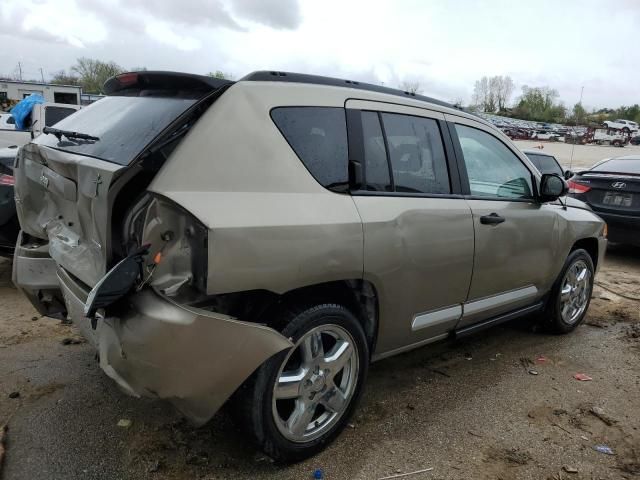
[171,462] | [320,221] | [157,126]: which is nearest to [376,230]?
[320,221]

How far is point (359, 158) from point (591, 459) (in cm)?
205

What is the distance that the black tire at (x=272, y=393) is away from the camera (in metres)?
2.43

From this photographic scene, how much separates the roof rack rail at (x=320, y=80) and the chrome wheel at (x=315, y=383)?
1248 mm

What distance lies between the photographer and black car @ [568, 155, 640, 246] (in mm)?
7176

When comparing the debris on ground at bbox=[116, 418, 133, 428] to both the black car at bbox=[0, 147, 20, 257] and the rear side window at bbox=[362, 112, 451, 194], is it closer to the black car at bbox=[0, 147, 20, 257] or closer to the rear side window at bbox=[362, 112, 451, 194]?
the rear side window at bbox=[362, 112, 451, 194]

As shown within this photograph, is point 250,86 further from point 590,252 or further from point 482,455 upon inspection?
point 590,252

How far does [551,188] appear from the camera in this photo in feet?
12.9

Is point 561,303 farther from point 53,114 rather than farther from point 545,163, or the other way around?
point 53,114

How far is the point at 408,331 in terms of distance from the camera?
316cm

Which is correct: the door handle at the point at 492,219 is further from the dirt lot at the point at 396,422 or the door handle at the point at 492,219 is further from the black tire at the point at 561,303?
the black tire at the point at 561,303

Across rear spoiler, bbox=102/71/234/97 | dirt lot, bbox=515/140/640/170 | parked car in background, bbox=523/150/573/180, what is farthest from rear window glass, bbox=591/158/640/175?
dirt lot, bbox=515/140/640/170

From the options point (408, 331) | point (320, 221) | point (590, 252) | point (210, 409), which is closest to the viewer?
point (210, 409)

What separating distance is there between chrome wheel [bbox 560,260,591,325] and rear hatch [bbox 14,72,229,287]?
3.49 m

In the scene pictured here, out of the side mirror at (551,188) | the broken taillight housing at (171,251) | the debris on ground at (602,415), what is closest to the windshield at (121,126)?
the broken taillight housing at (171,251)
